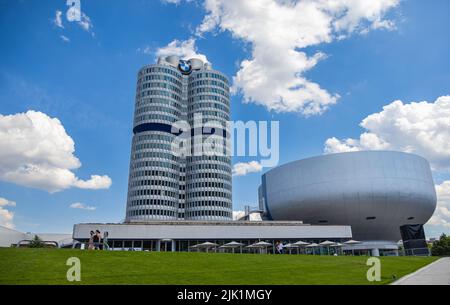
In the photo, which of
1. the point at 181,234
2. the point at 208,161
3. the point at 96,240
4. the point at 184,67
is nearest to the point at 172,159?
the point at 208,161

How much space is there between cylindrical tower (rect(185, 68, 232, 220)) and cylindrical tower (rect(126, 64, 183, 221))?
6.06 m

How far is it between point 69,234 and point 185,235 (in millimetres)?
76878

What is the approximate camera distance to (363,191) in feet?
320

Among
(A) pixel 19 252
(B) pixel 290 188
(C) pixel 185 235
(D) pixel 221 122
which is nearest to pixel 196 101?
(D) pixel 221 122

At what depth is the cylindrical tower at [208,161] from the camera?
141m

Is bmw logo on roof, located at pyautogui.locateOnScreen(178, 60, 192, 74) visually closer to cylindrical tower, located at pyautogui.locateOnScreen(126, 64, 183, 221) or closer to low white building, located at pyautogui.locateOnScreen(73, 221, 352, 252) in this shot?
cylindrical tower, located at pyautogui.locateOnScreen(126, 64, 183, 221)

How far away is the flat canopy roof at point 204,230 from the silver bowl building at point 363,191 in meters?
22.3

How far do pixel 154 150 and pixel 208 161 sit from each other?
21494 mm

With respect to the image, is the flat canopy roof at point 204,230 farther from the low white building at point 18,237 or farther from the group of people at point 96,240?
the group of people at point 96,240

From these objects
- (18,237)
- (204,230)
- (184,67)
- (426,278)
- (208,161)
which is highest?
(184,67)

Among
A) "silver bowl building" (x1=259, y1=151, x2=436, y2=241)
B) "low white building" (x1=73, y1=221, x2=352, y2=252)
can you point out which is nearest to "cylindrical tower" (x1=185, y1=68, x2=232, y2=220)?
"silver bowl building" (x1=259, y1=151, x2=436, y2=241)

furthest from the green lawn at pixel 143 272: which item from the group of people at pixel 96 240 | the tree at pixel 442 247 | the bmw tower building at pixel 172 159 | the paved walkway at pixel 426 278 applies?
the bmw tower building at pixel 172 159

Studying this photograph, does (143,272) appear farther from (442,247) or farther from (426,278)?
(442,247)
